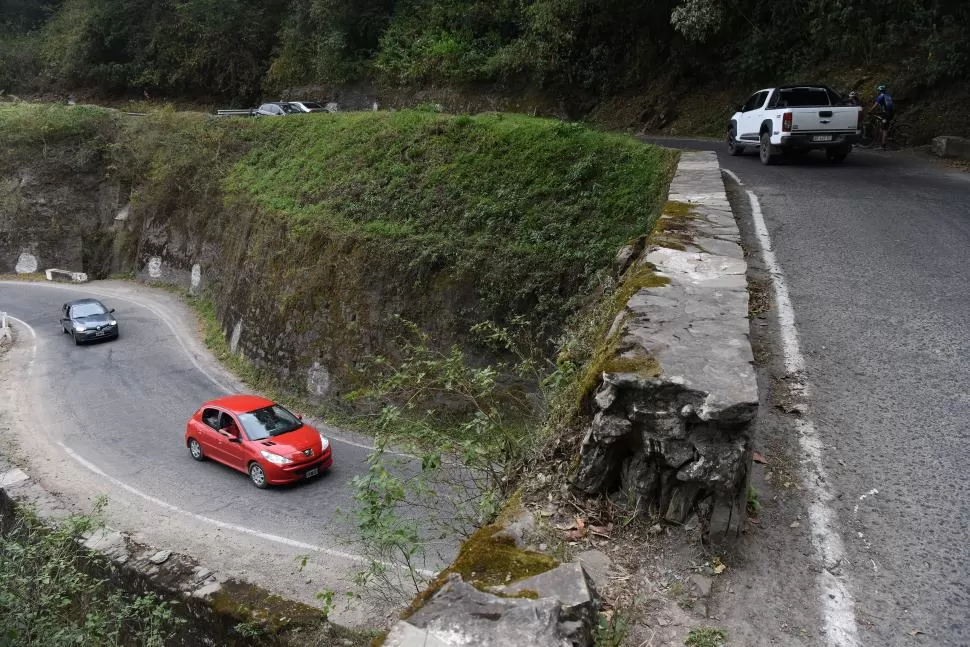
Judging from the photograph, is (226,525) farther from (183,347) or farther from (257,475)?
(183,347)

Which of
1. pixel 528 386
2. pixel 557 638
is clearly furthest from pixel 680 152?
pixel 557 638

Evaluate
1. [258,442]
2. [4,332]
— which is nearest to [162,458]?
[258,442]

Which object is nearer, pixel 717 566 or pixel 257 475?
pixel 717 566

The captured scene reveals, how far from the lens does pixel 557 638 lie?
3174mm

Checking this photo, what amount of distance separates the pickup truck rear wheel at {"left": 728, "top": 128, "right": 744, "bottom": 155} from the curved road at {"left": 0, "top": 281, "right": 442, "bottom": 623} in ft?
41.2

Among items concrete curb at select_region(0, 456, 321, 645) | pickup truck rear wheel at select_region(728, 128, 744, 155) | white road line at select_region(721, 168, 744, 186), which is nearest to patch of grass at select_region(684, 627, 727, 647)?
concrete curb at select_region(0, 456, 321, 645)

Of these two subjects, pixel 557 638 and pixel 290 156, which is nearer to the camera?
pixel 557 638

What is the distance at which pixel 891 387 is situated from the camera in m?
5.84

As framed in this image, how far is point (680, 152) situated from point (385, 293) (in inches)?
300

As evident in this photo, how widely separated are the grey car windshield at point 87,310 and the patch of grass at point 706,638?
24817 millimetres

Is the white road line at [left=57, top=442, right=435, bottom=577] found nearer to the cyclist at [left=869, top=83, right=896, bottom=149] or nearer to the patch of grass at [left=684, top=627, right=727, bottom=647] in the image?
the patch of grass at [left=684, top=627, right=727, bottom=647]

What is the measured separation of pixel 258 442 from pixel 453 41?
78.5ft

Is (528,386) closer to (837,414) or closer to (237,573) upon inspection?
(237,573)

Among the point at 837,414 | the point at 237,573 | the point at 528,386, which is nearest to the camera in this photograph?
the point at 837,414
